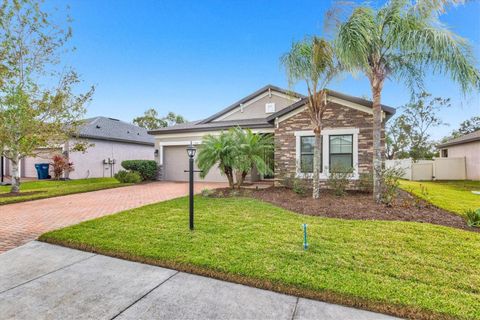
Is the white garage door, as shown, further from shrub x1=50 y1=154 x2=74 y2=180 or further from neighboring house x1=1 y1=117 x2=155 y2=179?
shrub x1=50 y1=154 x2=74 y2=180

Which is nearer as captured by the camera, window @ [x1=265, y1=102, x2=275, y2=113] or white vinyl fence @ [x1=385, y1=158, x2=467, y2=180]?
window @ [x1=265, y1=102, x2=275, y2=113]

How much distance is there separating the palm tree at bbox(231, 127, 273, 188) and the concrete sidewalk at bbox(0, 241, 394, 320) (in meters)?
6.27

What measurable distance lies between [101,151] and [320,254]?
18569 millimetres

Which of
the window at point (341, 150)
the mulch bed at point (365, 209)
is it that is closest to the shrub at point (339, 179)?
the mulch bed at point (365, 209)

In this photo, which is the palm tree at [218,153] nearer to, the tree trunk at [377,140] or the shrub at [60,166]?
the tree trunk at [377,140]

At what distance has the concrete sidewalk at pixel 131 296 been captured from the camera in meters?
2.44

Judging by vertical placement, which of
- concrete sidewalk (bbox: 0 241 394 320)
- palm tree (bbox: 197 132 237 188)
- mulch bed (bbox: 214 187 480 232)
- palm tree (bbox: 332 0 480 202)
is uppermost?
palm tree (bbox: 332 0 480 202)

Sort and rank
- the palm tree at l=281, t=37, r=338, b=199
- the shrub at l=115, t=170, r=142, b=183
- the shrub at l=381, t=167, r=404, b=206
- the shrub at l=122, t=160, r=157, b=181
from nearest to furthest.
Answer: the shrub at l=381, t=167, r=404, b=206 → the palm tree at l=281, t=37, r=338, b=199 → the shrub at l=115, t=170, r=142, b=183 → the shrub at l=122, t=160, r=157, b=181

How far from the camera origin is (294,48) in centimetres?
797

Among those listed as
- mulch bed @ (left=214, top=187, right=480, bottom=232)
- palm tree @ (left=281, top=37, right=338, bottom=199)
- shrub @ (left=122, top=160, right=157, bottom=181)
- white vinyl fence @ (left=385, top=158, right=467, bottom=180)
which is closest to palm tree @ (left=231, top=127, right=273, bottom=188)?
mulch bed @ (left=214, top=187, right=480, bottom=232)

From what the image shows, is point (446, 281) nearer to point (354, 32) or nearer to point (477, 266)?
point (477, 266)

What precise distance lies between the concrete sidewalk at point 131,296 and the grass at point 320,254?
0.19m

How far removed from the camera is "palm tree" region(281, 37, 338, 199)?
7.70m

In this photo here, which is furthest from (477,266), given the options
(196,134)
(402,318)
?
(196,134)
